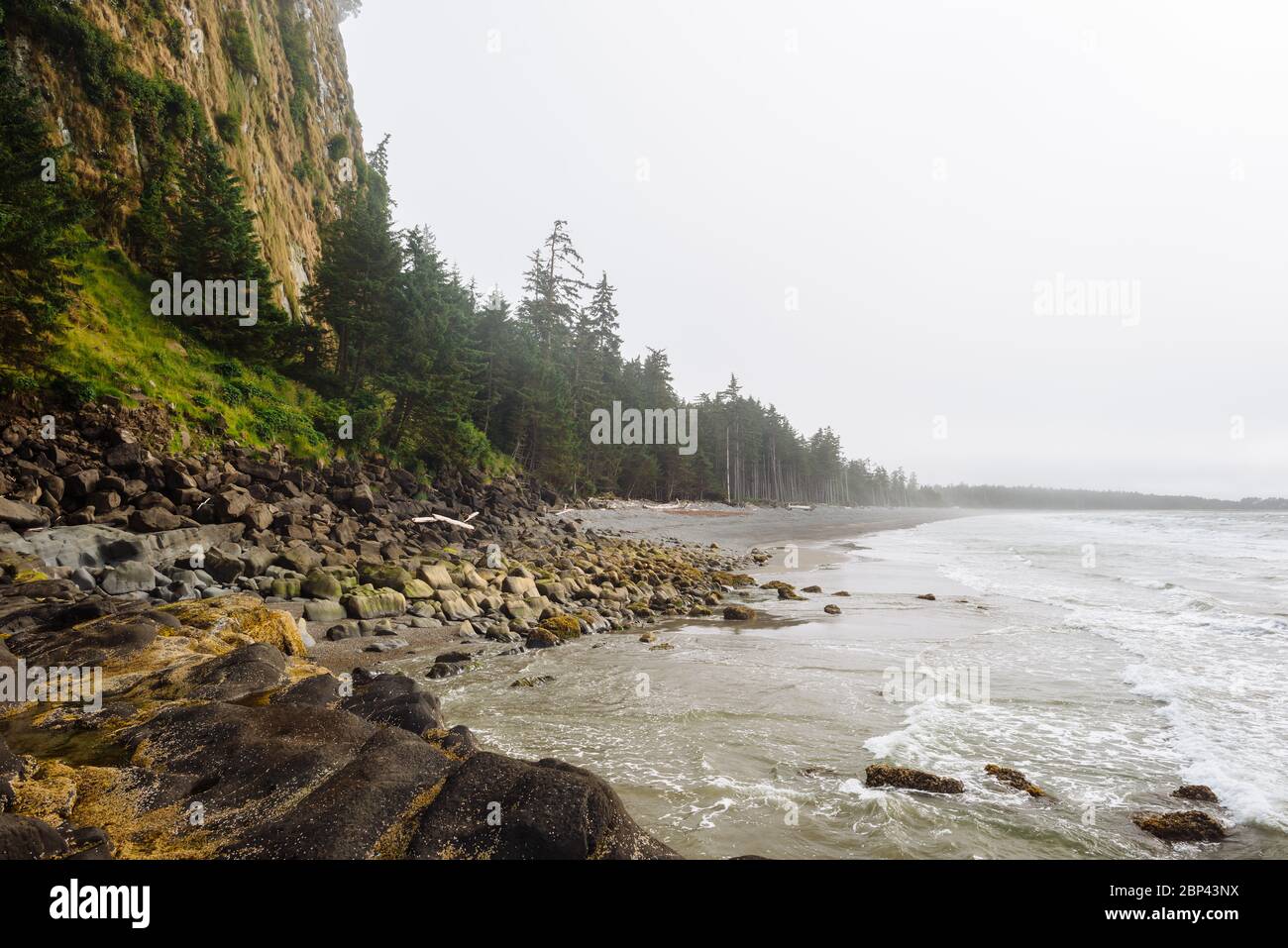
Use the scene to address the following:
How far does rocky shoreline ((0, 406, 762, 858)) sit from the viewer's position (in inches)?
131

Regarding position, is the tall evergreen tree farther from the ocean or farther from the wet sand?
the wet sand

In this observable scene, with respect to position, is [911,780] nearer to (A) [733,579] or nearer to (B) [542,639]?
(B) [542,639]

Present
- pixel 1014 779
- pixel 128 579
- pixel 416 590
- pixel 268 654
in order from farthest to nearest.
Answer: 1. pixel 416 590
2. pixel 128 579
3. pixel 268 654
4. pixel 1014 779

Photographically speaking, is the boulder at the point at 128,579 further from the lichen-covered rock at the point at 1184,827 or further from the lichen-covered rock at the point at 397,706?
the lichen-covered rock at the point at 1184,827

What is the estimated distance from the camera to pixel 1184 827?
16.0ft

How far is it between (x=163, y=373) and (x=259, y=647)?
15.3 m

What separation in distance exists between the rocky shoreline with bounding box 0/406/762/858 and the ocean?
1.59 m

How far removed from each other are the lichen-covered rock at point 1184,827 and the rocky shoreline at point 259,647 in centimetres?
450

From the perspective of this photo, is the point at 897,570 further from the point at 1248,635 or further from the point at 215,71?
the point at 215,71

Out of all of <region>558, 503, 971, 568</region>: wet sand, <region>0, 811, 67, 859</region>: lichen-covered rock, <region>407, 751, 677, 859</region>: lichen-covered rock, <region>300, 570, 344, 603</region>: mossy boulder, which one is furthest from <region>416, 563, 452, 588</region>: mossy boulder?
<region>558, 503, 971, 568</region>: wet sand

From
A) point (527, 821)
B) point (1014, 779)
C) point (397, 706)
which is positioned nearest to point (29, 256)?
point (397, 706)

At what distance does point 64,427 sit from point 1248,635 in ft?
90.8

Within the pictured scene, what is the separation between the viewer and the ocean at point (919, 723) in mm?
4879
